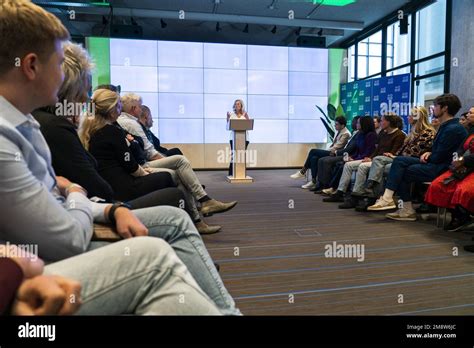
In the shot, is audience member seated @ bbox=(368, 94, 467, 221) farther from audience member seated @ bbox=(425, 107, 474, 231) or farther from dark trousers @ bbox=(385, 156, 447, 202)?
audience member seated @ bbox=(425, 107, 474, 231)

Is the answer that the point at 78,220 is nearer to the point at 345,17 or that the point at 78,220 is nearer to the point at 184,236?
the point at 184,236

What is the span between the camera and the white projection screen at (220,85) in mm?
8625

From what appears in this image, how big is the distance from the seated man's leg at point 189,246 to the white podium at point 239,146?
214 inches

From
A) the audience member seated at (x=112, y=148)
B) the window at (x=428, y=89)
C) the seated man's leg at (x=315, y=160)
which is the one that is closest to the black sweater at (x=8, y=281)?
the audience member seated at (x=112, y=148)

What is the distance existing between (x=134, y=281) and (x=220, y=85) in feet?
27.8

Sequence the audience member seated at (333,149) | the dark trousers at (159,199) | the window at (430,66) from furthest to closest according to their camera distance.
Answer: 1. the window at (430,66)
2. the audience member seated at (333,149)
3. the dark trousers at (159,199)

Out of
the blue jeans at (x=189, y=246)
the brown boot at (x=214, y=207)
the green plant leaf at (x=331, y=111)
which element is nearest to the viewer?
the blue jeans at (x=189, y=246)

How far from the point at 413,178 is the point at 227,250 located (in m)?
2.20

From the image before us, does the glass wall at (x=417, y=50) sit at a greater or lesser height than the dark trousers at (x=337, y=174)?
greater

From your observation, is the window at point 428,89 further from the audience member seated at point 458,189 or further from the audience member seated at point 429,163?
the audience member seated at point 458,189

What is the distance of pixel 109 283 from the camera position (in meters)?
0.83

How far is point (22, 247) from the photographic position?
87cm

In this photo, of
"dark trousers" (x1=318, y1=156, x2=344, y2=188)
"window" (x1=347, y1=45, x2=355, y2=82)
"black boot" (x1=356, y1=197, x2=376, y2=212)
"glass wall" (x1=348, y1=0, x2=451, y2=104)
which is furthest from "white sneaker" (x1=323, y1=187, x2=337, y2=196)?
"window" (x1=347, y1=45, x2=355, y2=82)

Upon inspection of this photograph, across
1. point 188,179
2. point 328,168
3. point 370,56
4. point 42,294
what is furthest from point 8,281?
point 370,56
